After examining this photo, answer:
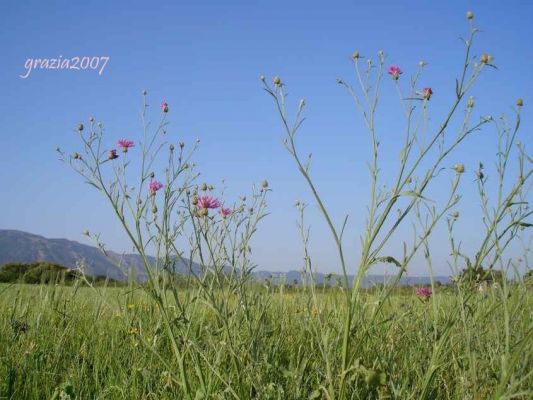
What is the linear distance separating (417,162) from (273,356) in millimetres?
1085

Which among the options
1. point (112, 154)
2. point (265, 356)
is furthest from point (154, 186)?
point (265, 356)

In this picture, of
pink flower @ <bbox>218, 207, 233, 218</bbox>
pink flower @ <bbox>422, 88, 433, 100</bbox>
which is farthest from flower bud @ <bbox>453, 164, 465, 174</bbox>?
pink flower @ <bbox>218, 207, 233, 218</bbox>

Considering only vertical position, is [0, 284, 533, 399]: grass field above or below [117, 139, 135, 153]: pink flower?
below

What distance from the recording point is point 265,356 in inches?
72.9

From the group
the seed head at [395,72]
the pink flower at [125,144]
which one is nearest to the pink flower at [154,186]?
the pink flower at [125,144]

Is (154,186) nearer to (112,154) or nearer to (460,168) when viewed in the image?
(112,154)

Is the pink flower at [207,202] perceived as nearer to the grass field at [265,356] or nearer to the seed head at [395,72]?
the grass field at [265,356]

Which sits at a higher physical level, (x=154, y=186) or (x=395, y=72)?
(x=395, y=72)

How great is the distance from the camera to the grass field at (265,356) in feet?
5.37

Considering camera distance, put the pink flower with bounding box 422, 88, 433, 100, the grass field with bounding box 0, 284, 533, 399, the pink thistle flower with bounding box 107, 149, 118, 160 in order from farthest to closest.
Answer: the pink thistle flower with bounding box 107, 149, 118, 160
the pink flower with bounding box 422, 88, 433, 100
the grass field with bounding box 0, 284, 533, 399

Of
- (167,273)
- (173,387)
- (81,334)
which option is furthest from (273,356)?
(81,334)

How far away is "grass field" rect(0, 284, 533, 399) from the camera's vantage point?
64.5 inches

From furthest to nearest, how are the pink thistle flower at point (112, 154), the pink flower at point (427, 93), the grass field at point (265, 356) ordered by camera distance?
the pink thistle flower at point (112, 154), the pink flower at point (427, 93), the grass field at point (265, 356)

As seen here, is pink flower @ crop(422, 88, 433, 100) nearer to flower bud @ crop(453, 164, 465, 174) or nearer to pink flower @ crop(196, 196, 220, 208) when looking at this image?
flower bud @ crop(453, 164, 465, 174)
